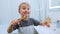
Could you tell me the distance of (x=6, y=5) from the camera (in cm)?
78

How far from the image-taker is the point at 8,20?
78 centimetres

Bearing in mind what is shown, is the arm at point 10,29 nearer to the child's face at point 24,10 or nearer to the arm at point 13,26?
the arm at point 13,26

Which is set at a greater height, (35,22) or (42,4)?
(42,4)

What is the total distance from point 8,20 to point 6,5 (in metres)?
0.09

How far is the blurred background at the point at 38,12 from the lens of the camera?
78 cm

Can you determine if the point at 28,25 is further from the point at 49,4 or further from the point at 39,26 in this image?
the point at 49,4

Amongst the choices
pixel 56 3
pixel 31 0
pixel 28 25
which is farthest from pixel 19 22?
pixel 56 3

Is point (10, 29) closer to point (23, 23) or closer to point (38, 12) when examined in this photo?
point (23, 23)

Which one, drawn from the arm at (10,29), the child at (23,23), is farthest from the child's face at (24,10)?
the arm at (10,29)

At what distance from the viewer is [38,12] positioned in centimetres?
81

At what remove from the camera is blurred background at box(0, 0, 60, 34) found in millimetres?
782

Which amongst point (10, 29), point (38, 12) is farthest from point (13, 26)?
point (38, 12)

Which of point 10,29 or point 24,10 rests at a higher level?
point 24,10

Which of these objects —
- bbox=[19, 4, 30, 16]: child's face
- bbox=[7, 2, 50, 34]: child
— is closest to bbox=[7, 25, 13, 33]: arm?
bbox=[7, 2, 50, 34]: child
